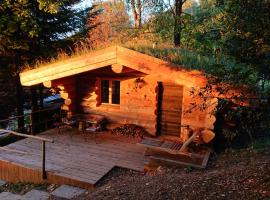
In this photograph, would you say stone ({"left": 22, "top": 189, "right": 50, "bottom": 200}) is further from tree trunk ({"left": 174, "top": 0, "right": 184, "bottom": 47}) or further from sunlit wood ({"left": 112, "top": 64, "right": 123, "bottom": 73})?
tree trunk ({"left": 174, "top": 0, "right": 184, "bottom": 47})

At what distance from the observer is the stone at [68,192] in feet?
24.7

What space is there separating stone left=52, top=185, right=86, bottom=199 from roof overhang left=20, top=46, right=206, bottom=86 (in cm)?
382

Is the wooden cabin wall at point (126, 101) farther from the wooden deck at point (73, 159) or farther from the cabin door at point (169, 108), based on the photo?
the wooden deck at point (73, 159)

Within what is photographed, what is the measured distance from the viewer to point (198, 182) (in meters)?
6.39

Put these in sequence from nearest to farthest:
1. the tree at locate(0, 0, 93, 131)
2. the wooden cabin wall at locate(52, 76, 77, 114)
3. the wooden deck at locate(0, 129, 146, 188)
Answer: the wooden deck at locate(0, 129, 146, 188), the wooden cabin wall at locate(52, 76, 77, 114), the tree at locate(0, 0, 93, 131)

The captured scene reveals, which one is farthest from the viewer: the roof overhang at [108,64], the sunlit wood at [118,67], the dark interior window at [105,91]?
the dark interior window at [105,91]

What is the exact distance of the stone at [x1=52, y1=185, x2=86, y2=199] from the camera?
7.52 meters

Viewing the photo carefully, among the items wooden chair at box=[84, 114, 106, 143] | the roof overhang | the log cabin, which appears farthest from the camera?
wooden chair at box=[84, 114, 106, 143]

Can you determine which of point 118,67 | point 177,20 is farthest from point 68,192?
point 177,20

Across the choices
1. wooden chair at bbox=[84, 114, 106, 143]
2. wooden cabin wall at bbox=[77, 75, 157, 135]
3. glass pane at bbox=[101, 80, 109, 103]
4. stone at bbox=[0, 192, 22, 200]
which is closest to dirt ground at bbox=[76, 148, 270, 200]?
stone at bbox=[0, 192, 22, 200]

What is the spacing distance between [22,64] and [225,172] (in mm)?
10526

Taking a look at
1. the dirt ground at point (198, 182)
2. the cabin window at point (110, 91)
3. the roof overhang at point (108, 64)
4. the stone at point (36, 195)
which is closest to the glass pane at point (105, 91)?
the cabin window at point (110, 91)

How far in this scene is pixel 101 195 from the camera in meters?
6.81

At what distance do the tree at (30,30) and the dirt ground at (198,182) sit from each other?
7399 mm
